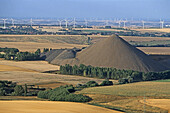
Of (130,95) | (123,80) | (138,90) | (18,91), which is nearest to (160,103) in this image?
(130,95)

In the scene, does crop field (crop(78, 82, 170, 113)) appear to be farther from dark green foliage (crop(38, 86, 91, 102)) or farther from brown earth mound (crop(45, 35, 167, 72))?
brown earth mound (crop(45, 35, 167, 72))

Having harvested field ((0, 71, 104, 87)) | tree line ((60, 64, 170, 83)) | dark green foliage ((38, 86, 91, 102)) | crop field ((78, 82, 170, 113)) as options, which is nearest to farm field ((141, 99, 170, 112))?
crop field ((78, 82, 170, 113))

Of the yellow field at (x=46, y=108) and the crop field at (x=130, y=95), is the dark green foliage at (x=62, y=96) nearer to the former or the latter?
the crop field at (x=130, y=95)

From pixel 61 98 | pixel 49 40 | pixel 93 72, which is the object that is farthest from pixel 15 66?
pixel 49 40

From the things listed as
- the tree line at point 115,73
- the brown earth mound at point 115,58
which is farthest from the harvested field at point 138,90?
the brown earth mound at point 115,58

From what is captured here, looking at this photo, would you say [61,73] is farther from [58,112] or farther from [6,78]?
[58,112]

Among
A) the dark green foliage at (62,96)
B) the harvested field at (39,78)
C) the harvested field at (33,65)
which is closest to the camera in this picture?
the dark green foliage at (62,96)

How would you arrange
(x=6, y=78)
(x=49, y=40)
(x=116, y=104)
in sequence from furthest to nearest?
(x=49, y=40) → (x=6, y=78) → (x=116, y=104)
